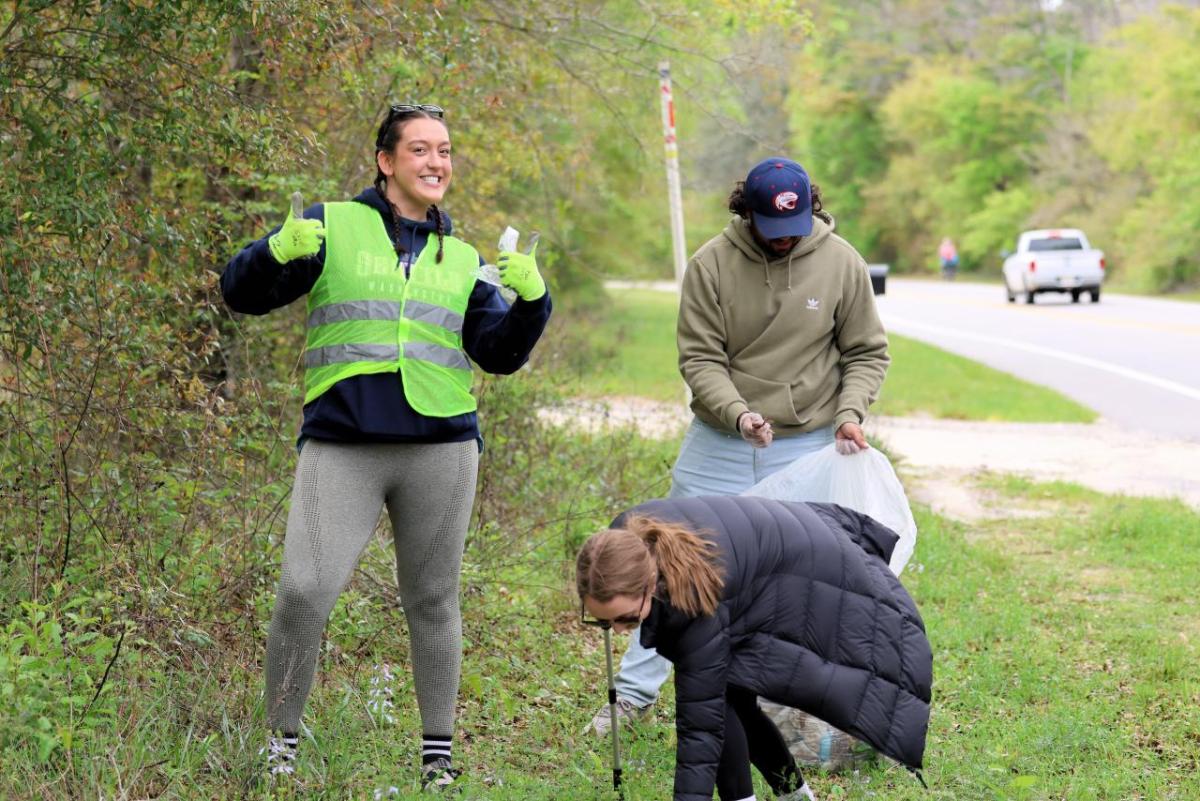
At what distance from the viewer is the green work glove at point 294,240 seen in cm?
386

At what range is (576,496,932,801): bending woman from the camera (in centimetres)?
359

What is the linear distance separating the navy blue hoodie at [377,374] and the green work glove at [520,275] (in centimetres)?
4

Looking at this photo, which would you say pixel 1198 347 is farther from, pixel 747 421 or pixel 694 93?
pixel 747 421

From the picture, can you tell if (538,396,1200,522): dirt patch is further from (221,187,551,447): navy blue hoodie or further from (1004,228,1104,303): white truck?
(1004,228,1104,303): white truck

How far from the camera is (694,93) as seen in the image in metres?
12.2

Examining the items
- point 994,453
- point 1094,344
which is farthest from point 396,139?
point 1094,344

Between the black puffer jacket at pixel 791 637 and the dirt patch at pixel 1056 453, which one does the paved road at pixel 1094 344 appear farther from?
the black puffer jacket at pixel 791 637

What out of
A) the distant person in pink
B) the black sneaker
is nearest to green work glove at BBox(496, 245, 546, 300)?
the black sneaker

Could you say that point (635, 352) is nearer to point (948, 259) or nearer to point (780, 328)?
point (780, 328)

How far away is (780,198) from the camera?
475cm

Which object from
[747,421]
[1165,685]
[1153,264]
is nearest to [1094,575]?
[1165,685]

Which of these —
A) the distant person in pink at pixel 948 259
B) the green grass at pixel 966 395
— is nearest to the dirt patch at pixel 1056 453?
the green grass at pixel 966 395

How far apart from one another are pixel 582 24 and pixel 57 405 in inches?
228

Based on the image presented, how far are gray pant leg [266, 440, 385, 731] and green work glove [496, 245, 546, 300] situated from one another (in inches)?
22.8
